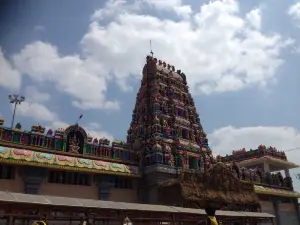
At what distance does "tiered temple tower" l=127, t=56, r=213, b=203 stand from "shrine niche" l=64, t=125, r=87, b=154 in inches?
266

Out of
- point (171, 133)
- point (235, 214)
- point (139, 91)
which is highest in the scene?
point (139, 91)

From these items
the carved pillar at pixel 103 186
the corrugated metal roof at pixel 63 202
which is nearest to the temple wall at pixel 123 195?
the carved pillar at pixel 103 186

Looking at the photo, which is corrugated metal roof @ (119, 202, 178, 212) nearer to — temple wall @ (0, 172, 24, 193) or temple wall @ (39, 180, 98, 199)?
temple wall @ (39, 180, 98, 199)

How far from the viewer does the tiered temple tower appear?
105ft

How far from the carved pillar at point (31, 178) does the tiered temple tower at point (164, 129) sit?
10903 millimetres

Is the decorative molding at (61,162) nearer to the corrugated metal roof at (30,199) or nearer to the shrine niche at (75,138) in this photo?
the shrine niche at (75,138)

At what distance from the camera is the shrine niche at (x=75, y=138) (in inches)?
1127

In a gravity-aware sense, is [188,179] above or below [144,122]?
below

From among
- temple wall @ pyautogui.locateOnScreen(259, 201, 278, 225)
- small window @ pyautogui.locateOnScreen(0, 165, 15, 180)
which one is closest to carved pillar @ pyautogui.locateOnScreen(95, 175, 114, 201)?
small window @ pyautogui.locateOnScreen(0, 165, 15, 180)

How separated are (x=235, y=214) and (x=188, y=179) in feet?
17.5

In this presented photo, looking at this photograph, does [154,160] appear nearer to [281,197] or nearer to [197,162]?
[197,162]

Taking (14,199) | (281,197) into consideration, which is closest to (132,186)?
(14,199)

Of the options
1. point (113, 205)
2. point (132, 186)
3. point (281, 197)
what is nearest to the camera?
point (113, 205)

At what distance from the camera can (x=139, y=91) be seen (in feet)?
132
